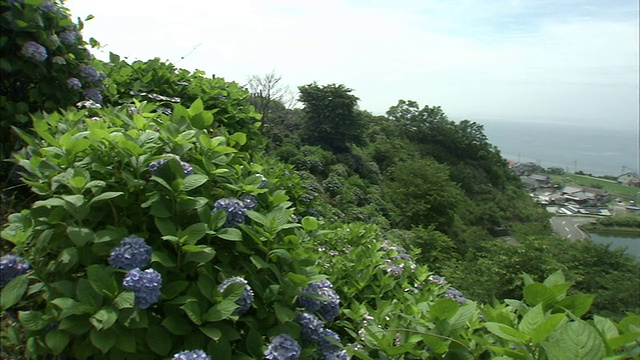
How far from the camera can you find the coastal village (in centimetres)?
1856

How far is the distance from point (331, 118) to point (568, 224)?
1527 centimetres

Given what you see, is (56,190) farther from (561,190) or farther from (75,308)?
(561,190)

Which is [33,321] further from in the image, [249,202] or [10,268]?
[249,202]

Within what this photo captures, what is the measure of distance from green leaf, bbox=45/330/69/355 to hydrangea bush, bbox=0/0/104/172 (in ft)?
5.06

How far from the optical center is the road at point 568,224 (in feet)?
69.2

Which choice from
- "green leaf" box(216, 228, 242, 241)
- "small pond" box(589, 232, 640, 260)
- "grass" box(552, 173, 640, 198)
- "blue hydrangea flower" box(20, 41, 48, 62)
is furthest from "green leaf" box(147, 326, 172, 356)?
"grass" box(552, 173, 640, 198)

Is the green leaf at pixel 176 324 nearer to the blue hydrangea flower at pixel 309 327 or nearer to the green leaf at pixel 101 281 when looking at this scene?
the green leaf at pixel 101 281

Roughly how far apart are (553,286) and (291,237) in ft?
2.53

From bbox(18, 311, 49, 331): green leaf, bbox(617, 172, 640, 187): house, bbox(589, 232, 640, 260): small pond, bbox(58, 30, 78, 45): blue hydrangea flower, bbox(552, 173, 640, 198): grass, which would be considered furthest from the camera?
bbox(552, 173, 640, 198): grass

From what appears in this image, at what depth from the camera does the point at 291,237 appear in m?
1.39

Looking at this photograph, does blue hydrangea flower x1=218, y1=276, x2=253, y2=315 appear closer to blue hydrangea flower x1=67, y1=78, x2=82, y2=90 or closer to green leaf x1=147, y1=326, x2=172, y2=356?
green leaf x1=147, y1=326, x2=172, y2=356

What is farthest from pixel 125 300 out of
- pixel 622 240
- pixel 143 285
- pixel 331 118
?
pixel 622 240

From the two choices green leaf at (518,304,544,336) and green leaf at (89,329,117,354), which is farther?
green leaf at (89,329,117,354)

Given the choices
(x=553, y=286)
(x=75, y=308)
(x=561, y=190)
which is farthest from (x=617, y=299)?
(x=561, y=190)
